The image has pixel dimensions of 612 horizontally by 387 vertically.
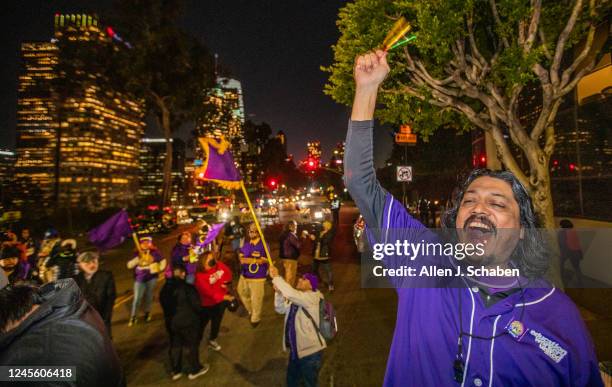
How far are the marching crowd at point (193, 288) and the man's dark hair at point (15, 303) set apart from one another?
1 centimetres

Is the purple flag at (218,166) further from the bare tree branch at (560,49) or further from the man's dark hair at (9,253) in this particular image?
the bare tree branch at (560,49)

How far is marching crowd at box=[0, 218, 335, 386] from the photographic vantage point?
12.7ft

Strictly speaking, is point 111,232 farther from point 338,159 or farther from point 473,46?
point 338,159

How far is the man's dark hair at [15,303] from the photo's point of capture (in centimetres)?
196

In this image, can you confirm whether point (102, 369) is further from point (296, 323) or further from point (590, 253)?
point (590, 253)

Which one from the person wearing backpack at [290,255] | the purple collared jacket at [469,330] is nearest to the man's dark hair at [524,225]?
the purple collared jacket at [469,330]

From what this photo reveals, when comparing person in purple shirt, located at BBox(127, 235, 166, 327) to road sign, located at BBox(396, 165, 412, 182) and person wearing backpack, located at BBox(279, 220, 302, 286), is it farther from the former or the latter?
road sign, located at BBox(396, 165, 412, 182)

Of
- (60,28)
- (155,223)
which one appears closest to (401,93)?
(155,223)

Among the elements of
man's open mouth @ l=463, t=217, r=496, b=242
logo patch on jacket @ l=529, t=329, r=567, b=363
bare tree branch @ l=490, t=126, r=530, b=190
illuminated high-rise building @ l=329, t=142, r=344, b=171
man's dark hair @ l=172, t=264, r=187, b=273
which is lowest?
man's dark hair @ l=172, t=264, r=187, b=273

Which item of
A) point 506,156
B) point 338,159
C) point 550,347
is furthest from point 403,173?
point 338,159

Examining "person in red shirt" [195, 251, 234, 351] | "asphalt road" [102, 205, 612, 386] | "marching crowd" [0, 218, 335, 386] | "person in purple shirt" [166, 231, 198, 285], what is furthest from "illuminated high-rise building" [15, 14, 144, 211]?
"person in red shirt" [195, 251, 234, 351]

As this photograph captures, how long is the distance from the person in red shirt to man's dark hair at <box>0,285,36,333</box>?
11.8 feet

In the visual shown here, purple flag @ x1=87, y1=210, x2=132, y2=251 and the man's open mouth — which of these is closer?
the man's open mouth

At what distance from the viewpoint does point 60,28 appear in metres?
23.0
